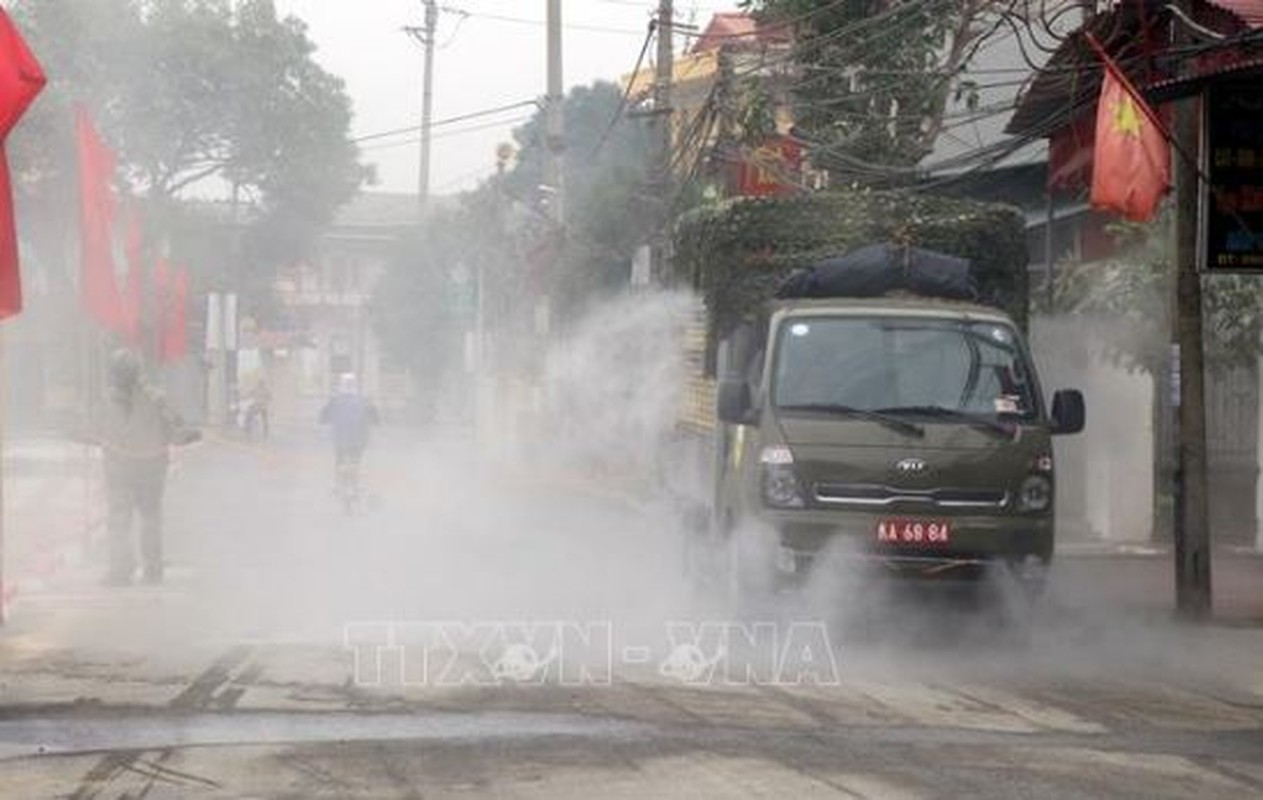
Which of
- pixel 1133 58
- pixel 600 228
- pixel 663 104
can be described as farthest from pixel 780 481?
pixel 600 228

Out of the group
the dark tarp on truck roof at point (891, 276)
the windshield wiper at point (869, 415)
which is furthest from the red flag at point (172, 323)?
the windshield wiper at point (869, 415)

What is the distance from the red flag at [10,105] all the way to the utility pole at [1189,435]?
25.7 ft

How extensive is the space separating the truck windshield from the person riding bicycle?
11188mm

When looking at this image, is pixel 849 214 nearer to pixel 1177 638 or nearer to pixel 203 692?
pixel 1177 638

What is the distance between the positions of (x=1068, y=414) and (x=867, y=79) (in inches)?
454

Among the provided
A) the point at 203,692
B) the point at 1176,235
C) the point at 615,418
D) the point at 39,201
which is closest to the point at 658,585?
the point at 1176,235

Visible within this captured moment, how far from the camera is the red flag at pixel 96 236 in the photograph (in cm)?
1627

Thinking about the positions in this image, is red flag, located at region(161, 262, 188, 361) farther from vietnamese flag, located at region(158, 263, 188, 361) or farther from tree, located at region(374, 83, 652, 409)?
tree, located at region(374, 83, 652, 409)

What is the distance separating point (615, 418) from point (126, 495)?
38.0 ft

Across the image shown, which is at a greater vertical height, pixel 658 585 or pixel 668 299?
pixel 668 299

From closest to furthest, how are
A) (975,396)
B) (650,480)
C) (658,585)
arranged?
1. (975,396)
2. (658,585)
3. (650,480)

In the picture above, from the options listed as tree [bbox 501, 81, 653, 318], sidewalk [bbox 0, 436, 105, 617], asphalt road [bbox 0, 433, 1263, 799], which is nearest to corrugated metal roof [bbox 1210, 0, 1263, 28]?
asphalt road [bbox 0, 433, 1263, 799]

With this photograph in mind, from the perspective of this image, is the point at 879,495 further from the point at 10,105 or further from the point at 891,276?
the point at 10,105

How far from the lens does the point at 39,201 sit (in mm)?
38938
